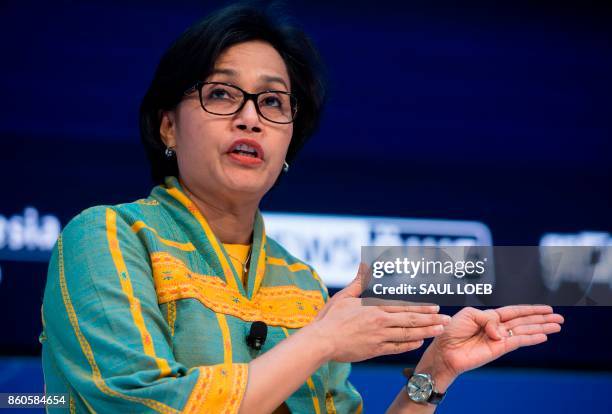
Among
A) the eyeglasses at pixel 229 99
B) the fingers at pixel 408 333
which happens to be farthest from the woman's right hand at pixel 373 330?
the eyeglasses at pixel 229 99

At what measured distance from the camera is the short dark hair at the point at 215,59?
180cm

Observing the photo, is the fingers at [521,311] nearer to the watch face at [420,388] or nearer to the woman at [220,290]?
the woman at [220,290]

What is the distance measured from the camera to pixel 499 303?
1629 millimetres

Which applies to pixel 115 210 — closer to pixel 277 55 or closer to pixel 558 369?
pixel 277 55

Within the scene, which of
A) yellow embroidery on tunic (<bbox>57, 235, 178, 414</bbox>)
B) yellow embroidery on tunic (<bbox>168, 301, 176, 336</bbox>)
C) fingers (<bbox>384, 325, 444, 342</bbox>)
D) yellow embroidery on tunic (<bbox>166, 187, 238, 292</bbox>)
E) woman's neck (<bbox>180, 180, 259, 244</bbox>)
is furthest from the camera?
woman's neck (<bbox>180, 180, 259, 244</bbox>)

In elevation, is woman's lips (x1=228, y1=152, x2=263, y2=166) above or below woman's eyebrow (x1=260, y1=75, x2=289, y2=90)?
below

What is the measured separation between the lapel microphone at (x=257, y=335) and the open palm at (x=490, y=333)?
0.35 meters

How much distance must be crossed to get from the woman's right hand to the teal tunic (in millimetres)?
156

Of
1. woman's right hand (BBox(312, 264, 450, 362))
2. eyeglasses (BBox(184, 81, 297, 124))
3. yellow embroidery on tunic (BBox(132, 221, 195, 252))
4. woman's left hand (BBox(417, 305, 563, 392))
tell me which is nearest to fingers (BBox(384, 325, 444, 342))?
woman's right hand (BBox(312, 264, 450, 362))

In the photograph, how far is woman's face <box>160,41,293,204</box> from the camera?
1.76 metres

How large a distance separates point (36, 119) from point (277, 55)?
4.23 ft

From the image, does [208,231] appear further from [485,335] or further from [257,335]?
[485,335]

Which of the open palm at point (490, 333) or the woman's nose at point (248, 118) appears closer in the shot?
the open palm at point (490, 333)

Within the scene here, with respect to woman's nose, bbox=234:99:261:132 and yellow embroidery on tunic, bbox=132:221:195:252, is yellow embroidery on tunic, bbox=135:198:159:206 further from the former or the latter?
woman's nose, bbox=234:99:261:132
